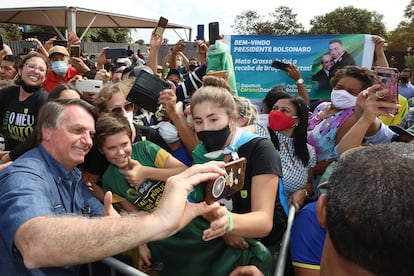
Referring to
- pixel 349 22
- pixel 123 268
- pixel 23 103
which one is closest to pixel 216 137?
pixel 123 268

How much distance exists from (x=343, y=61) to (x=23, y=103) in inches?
160

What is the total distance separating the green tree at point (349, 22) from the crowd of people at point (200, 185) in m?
47.1

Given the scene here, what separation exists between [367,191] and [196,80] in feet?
11.3

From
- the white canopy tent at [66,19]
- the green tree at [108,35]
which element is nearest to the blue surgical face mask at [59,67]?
the white canopy tent at [66,19]

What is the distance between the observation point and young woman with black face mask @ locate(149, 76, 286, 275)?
193cm

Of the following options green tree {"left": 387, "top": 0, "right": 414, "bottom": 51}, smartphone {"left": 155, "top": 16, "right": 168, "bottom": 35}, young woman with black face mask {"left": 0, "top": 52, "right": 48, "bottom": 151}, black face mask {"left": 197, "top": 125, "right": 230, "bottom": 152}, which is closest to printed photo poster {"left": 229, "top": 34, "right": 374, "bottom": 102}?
smartphone {"left": 155, "top": 16, "right": 168, "bottom": 35}

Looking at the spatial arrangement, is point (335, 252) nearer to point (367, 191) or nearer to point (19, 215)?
point (367, 191)

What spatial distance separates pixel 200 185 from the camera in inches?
81.6

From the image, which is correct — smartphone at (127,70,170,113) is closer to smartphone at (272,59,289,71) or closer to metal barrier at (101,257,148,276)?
metal barrier at (101,257,148,276)

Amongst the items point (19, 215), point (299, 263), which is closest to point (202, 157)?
point (299, 263)

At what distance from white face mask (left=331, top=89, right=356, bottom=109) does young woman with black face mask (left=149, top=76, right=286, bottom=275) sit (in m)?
1.25

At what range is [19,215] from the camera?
4.98 ft

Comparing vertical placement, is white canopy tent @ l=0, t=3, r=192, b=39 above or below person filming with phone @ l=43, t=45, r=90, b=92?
above

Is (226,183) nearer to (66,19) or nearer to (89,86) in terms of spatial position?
(89,86)
